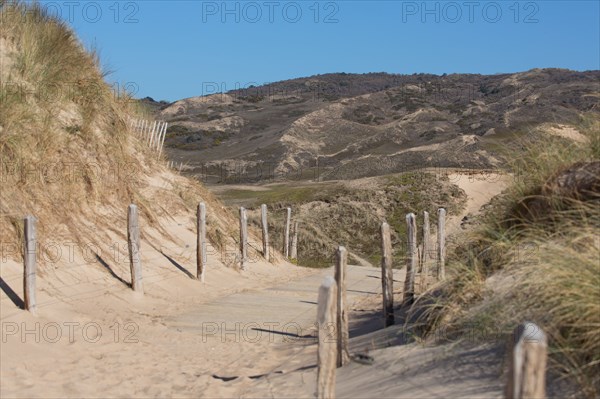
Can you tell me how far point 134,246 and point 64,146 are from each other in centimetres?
346

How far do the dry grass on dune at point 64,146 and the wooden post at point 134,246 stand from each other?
1278 mm

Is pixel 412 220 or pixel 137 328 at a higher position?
pixel 412 220

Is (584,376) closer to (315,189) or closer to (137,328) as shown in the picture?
(137,328)

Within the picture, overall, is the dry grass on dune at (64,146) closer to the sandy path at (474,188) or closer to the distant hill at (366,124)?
the sandy path at (474,188)

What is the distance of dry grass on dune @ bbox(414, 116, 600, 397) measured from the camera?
18.5ft

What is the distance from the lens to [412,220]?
37.1 feet

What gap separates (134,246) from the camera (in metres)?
13.0

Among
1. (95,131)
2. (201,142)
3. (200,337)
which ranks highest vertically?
(201,142)

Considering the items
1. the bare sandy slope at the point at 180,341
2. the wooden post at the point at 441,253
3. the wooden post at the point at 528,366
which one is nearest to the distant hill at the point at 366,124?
the wooden post at the point at 441,253

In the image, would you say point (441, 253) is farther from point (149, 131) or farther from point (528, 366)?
point (149, 131)

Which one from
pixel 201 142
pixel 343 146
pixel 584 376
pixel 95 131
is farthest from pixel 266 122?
pixel 584 376

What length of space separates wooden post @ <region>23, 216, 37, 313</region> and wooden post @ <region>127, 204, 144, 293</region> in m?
2.60

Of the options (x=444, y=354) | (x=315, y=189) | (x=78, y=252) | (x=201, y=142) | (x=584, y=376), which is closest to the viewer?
(x=584, y=376)

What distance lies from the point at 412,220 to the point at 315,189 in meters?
23.7
